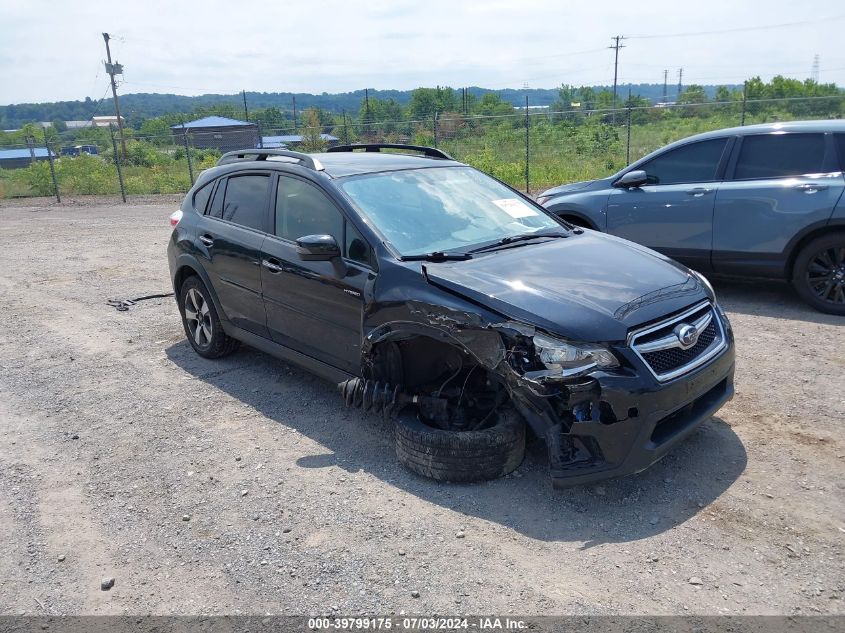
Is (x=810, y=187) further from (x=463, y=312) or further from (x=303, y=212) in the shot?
(x=303, y=212)

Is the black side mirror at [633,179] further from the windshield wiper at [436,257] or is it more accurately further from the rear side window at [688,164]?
the windshield wiper at [436,257]

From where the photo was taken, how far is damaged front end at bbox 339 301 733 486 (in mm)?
3543

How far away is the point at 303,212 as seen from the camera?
511 cm

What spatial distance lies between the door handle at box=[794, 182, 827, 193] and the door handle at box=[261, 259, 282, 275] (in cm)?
501

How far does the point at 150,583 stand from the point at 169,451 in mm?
1483

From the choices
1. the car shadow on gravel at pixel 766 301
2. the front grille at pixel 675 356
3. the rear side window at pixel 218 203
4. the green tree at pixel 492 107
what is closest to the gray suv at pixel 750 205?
the car shadow on gravel at pixel 766 301

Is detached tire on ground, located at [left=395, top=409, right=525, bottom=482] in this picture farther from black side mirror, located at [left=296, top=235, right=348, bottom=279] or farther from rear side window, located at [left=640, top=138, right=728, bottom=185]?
rear side window, located at [left=640, top=138, right=728, bottom=185]

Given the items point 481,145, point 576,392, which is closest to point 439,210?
point 576,392

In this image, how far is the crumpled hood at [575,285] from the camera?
366 centimetres

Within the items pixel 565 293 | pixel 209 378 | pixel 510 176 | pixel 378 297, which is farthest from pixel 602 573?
pixel 510 176

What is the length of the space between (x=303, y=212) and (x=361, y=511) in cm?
226

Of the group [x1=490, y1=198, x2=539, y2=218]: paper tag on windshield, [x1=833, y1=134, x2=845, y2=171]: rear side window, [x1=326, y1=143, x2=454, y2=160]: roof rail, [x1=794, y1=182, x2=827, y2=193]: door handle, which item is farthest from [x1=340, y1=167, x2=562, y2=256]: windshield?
[x1=833, y1=134, x2=845, y2=171]: rear side window

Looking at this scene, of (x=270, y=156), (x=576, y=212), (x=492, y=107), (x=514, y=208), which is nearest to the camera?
(x=514, y=208)

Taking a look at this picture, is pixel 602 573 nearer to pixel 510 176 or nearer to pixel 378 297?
pixel 378 297
